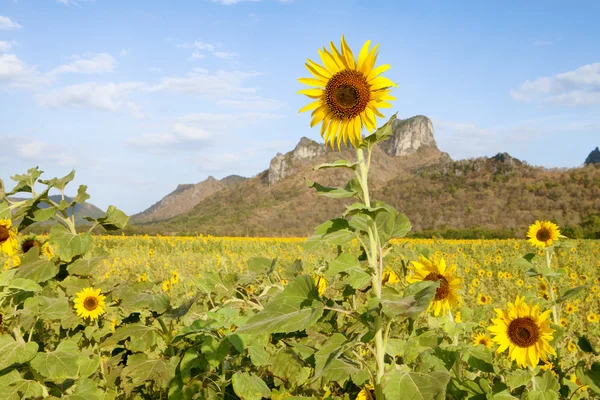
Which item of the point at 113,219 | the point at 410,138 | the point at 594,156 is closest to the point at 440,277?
the point at 113,219

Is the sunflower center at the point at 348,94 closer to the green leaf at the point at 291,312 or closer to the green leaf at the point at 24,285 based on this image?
the green leaf at the point at 291,312

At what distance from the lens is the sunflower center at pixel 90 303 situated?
2562 mm

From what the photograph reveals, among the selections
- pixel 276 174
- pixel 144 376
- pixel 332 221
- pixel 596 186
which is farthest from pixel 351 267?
pixel 276 174

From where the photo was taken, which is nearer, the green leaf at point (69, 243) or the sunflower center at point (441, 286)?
the sunflower center at point (441, 286)

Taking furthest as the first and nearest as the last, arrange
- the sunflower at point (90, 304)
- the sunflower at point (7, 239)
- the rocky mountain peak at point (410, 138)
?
the rocky mountain peak at point (410, 138)
the sunflower at point (90, 304)
the sunflower at point (7, 239)

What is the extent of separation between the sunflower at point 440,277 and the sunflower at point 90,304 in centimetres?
173

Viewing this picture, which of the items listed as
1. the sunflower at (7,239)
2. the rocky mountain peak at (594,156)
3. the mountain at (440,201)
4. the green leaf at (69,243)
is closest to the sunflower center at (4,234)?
the sunflower at (7,239)

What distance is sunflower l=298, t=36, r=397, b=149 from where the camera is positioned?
1.52 metres

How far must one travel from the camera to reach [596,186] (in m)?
38.6

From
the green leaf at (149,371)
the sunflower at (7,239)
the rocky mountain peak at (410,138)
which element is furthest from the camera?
the rocky mountain peak at (410,138)

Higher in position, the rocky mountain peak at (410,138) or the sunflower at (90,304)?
the rocky mountain peak at (410,138)

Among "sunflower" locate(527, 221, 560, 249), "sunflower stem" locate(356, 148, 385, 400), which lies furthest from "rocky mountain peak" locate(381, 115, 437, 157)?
"sunflower stem" locate(356, 148, 385, 400)

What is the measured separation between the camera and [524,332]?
7.20ft

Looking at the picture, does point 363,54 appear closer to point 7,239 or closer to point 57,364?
point 57,364
